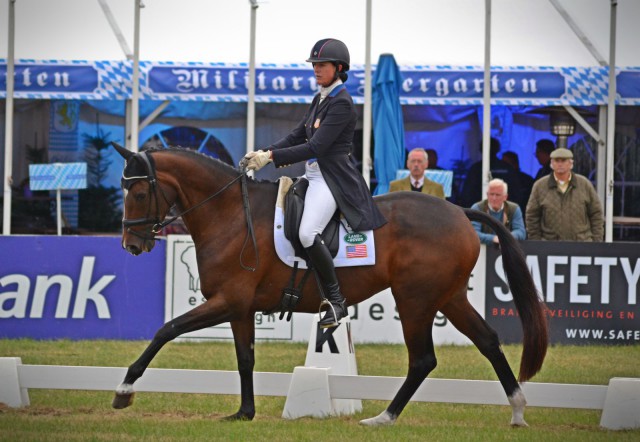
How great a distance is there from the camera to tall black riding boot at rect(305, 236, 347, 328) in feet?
27.9

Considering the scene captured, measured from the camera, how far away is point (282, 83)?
16.3 metres

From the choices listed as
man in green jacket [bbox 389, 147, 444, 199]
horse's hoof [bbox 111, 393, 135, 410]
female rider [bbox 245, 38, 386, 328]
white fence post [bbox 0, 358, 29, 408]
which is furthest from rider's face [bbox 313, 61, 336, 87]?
man in green jacket [bbox 389, 147, 444, 199]

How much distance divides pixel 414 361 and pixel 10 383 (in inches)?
124

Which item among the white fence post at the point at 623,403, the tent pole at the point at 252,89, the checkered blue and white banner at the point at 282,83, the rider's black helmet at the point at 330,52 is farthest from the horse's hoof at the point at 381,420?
the checkered blue and white banner at the point at 282,83

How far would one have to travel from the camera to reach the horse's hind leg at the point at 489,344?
8.67 m

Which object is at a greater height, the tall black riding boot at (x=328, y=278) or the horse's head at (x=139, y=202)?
the horse's head at (x=139, y=202)

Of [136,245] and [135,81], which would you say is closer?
[136,245]

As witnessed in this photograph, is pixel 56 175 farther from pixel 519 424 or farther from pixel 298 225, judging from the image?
pixel 519 424

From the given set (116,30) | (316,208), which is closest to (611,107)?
(116,30)

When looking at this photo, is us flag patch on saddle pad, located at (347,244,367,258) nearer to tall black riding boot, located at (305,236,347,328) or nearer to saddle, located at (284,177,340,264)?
saddle, located at (284,177,340,264)

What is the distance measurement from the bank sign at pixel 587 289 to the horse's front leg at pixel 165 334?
19.1 ft

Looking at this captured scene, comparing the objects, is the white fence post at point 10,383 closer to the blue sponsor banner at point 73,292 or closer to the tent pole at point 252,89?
the blue sponsor banner at point 73,292

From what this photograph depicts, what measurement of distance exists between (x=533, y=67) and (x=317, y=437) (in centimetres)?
947

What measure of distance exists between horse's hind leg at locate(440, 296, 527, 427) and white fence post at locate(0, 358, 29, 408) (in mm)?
3381
